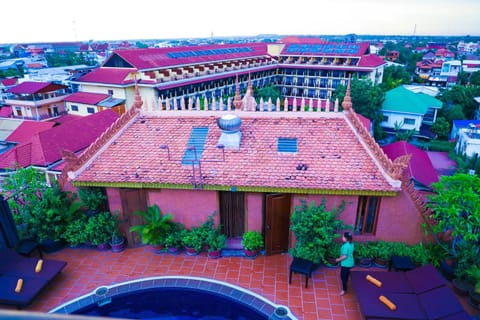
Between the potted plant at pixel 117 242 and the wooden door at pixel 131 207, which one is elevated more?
the wooden door at pixel 131 207

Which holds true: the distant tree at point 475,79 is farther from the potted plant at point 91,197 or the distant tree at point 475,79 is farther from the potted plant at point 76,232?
the potted plant at point 76,232

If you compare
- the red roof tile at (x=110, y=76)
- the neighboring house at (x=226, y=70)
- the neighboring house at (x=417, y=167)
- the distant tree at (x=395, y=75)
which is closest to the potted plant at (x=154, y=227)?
the neighboring house at (x=417, y=167)

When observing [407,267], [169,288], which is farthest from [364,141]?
[169,288]

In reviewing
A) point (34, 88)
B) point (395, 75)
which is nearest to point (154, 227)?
point (34, 88)

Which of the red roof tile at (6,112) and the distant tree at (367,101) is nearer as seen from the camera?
the distant tree at (367,101)

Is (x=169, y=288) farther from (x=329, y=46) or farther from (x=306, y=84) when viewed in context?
(x=329, y=46)

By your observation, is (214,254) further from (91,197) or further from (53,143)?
(53,143)

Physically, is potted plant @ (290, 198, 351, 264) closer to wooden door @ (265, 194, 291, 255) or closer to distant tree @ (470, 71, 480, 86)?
wooden door @ (265, 194, 291, 255)
